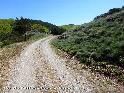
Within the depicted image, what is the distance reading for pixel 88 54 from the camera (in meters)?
30.4

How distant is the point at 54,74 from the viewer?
23.8m

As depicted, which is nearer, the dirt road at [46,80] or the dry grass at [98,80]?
the dry grass at [98,80]

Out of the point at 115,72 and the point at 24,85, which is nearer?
the point at 24,85

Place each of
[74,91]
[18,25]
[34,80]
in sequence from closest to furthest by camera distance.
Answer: [74,91] < [34,80] < [18,25]

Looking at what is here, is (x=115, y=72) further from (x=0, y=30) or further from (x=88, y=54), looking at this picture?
(x=0, y=30)

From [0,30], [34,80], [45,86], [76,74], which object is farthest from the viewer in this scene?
[0,30]

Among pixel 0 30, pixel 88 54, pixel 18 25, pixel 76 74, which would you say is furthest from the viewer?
pixel 0 30

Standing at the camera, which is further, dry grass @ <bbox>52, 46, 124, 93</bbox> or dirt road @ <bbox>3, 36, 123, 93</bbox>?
dirt road @ <bbox>3, 36, 123, 93</bbox>

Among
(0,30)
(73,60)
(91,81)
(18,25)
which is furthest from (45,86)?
(0,30)

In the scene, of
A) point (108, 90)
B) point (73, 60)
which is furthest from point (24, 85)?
point (73, 60)

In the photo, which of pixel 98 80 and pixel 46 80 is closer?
pixel 98 80

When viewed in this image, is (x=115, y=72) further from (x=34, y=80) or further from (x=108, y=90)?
(x=34, y=80)

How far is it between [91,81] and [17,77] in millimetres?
6099

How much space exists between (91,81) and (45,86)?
3459mm
